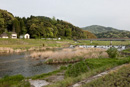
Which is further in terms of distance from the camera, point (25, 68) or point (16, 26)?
point (16, 26)

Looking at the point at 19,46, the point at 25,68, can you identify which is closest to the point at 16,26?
the point at 19,46

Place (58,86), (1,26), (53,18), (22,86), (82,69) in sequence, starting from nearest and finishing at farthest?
(58,86) → (22,86) → (82,69) → (1,26) → (53,18)

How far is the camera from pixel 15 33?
81375 mm

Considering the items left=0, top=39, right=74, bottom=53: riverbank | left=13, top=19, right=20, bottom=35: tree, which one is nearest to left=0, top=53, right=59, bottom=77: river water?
left=0, top=39, right=74, bottom=53: riverbank

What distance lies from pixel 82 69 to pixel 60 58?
31.9ft

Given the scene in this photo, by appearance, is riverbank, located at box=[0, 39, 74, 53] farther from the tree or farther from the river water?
the tree

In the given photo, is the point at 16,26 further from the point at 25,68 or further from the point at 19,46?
the point at 25,68

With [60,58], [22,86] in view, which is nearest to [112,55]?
[60,58]

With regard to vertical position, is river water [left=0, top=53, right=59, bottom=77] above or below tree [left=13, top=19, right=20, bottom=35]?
below

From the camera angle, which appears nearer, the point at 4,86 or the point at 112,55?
the point at 4,86

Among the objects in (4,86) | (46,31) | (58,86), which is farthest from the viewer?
(46,31)

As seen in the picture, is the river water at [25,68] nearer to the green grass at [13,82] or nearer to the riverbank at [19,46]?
the green grass at [13,82]

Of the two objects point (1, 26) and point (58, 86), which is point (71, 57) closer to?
point (58, 86)

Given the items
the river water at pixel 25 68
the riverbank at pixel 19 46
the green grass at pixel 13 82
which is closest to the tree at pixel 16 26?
the riverbank at pixel 19 46
